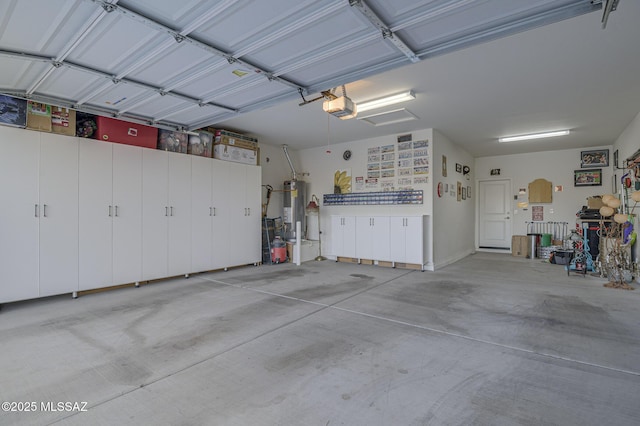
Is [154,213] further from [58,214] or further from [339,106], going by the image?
[339,106]

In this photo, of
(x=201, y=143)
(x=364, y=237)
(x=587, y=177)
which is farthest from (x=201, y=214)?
(x=587, y=177)

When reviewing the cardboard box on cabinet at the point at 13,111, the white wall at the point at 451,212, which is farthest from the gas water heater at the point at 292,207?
the cardboard box on cabinet at the point at 13,111

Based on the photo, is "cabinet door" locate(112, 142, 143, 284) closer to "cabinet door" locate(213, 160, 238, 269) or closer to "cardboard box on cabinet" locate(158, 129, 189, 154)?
"cardboard box on cabinet" locate(158, 129, 189, 154)

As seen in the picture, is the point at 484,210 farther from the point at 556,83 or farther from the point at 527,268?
the point at 556,83

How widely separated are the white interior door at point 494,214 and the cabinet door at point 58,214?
9807 mm

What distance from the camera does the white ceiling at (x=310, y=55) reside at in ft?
7.21

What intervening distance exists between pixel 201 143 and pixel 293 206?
2702 mm

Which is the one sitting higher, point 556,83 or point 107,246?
point 556,83

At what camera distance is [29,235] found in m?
3.94

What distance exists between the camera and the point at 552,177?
8.45 m

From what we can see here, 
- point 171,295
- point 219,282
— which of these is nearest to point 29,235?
point 171,295

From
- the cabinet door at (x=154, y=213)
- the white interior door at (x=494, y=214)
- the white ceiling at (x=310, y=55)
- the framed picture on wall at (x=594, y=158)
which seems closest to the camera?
the white ceiling at (x=310, y=55)

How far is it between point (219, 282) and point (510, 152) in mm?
8351

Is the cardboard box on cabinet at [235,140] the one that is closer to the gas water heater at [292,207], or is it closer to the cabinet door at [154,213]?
the cabinet door at [154,213]
